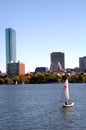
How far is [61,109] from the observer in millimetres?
84812

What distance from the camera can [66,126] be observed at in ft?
202

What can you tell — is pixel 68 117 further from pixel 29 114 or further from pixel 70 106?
pixel 70 106

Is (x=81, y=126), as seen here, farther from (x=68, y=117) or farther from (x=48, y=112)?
(x=48, y=112)

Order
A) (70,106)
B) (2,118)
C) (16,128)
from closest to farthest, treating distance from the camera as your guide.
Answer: (16,128) < (2,118) < (70,106)

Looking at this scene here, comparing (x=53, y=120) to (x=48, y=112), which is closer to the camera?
(x=53, y=120)

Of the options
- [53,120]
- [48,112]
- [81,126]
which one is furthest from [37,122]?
[48,112]

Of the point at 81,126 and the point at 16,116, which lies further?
the point at 16,116

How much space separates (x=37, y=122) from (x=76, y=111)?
17.7 m

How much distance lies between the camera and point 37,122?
215ft

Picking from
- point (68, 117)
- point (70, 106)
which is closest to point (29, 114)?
point (68, 117)

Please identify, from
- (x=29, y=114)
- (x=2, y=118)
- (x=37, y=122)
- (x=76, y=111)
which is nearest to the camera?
(x=37, y=122)

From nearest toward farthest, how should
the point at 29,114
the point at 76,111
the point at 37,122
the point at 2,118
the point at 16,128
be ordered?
the point at 16,128 < the point at 37,122 < the point at 2,118 < the point at 29,114 < the point at 76,111

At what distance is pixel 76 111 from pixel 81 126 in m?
20.6

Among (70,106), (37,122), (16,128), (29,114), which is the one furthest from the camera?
(70,106)
